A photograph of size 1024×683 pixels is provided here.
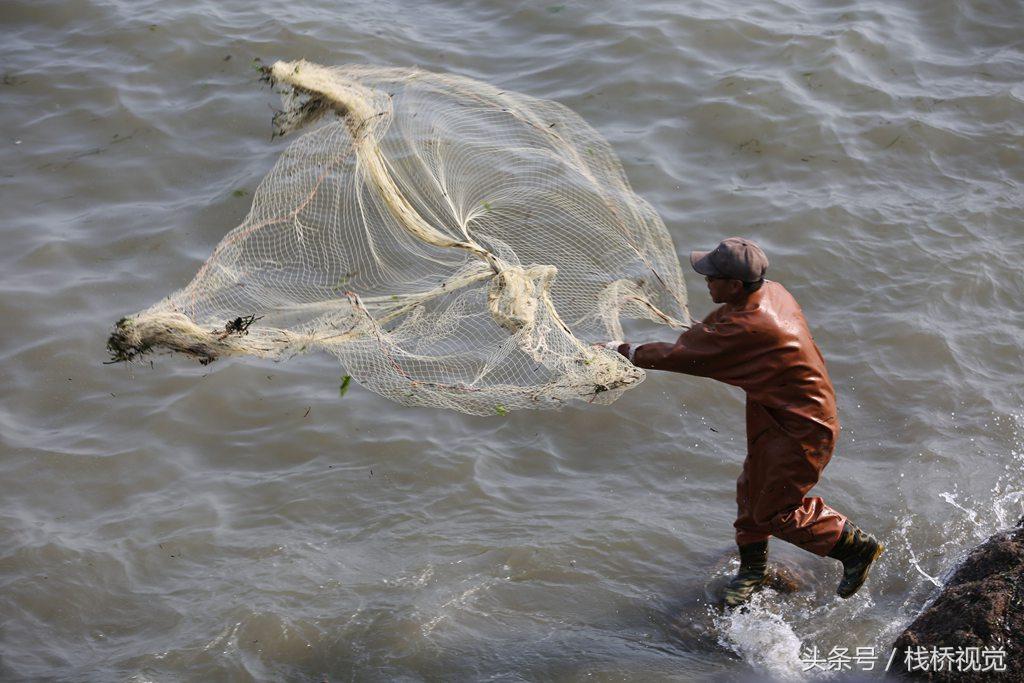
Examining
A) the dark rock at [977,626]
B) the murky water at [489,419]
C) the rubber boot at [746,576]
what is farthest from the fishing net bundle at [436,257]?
the dark rock at [977,626]

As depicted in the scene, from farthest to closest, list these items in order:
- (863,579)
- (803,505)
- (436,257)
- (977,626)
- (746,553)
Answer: (436,257), (746,553), (863,579), (803,505), (977,626)

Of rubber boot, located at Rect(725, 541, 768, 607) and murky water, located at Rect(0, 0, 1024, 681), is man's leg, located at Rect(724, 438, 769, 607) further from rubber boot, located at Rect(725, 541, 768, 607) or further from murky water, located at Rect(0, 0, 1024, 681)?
murky water, located at Rect(0, 0, 1024, 681)

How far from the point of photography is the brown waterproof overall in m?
4.18

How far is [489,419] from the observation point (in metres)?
5.97

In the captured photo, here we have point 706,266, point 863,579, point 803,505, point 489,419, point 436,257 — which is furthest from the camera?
point 436,257

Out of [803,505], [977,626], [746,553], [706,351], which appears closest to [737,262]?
[706,351]

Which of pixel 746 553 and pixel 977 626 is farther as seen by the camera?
pixel 746 553

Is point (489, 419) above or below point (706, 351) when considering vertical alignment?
below

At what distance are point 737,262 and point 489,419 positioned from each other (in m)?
2.30

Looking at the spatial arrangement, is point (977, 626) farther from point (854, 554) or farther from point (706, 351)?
point (706, 351)

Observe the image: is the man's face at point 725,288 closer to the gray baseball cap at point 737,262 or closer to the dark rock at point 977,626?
the gray baseball cap at point 737,262

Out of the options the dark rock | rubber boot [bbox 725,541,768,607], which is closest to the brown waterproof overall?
rubber boot [bbox 725,541,768,607]

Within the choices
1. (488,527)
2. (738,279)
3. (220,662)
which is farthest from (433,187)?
(220,662)

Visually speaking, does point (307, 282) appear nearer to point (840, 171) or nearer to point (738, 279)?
point (738, 279)
